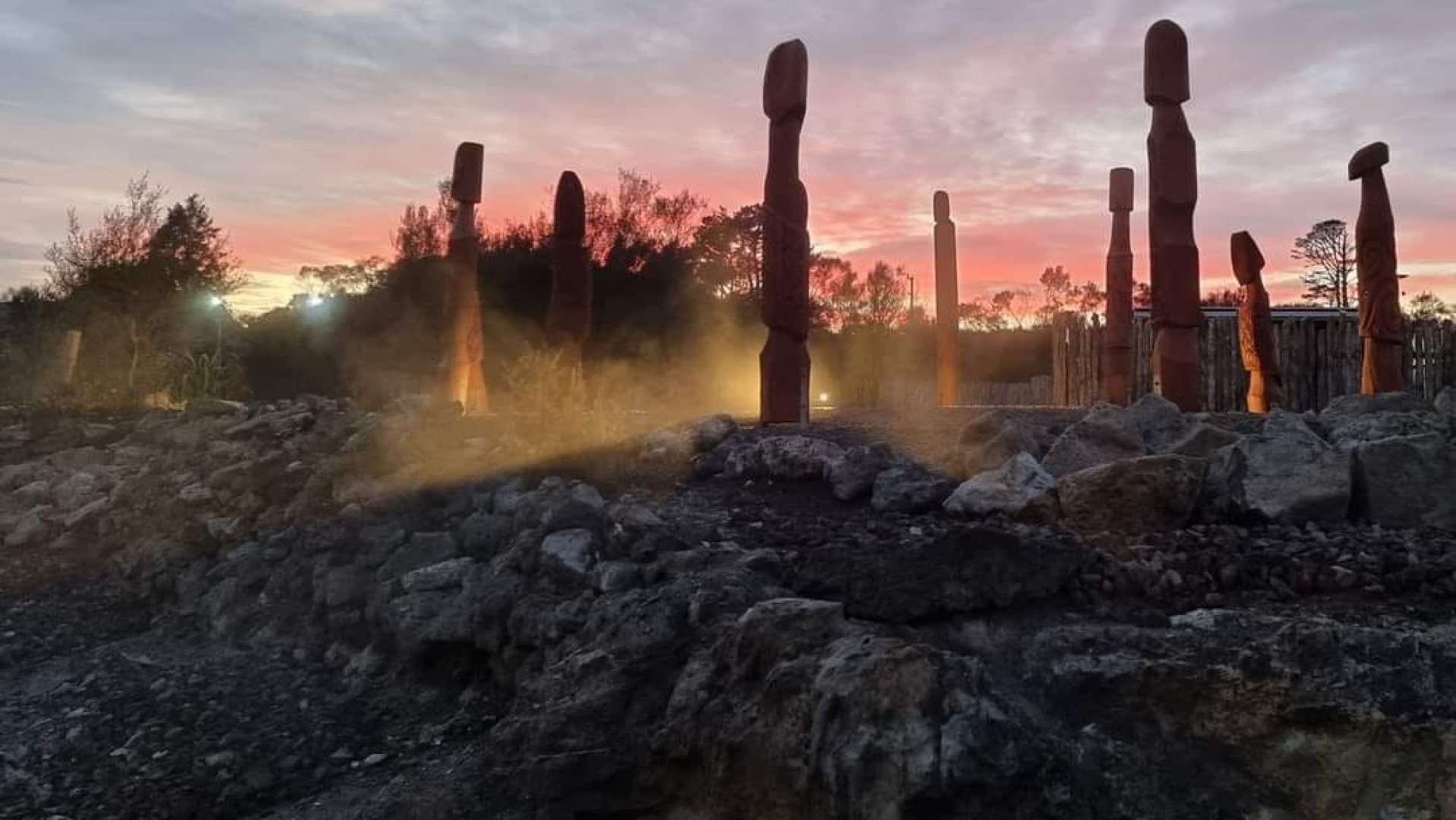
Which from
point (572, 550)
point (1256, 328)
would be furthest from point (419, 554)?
point (1256, 328)

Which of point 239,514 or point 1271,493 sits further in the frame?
point 239,514

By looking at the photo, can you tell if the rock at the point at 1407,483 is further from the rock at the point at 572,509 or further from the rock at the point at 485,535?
the rock at the point at 485,535

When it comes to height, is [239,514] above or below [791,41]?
below

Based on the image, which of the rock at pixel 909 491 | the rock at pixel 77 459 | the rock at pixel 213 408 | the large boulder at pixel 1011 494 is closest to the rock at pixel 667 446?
the rock at pixel 909 491

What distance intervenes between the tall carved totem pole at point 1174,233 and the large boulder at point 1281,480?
13.6 ft

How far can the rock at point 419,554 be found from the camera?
17.6ft

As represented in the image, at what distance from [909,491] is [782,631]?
1.75 m

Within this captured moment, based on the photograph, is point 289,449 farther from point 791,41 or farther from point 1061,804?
point 1061,804

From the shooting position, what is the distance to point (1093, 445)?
5094 mm

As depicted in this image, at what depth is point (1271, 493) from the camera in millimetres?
4195

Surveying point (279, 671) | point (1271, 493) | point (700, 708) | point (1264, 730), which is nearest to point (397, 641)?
point (279, 671)

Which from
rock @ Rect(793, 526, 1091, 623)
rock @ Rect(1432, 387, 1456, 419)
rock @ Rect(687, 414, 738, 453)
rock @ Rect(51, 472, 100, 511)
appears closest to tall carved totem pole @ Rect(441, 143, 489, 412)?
rock @ Rect(51, 472, 100, 511)

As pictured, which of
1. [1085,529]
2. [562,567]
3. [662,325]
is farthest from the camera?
[662,325]

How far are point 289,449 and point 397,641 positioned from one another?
3.33 meters
